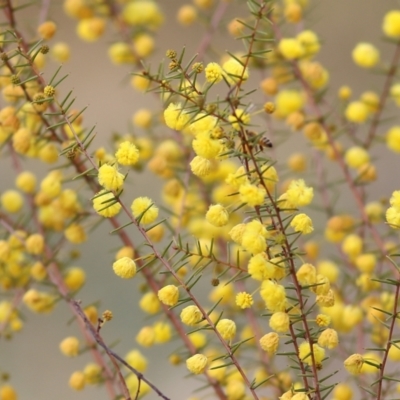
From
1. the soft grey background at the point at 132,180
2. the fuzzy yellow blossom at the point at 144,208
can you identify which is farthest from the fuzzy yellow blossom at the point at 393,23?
the fuzzy yellow blossom at the point at 144,208

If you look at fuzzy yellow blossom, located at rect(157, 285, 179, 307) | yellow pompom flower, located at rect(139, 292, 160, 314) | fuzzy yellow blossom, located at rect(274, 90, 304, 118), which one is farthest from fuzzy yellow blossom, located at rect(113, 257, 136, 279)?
fuzzy yellow blossom, located at rect(274, 90, 304, 118)

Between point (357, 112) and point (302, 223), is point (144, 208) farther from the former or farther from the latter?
point (357, 112)

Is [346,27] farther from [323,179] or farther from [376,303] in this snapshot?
[376,303]

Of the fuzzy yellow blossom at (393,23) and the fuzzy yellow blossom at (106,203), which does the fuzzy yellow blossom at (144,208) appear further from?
the fuzzy yellow blossom at (393,23)

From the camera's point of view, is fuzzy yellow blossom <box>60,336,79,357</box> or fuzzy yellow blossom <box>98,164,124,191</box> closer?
fuzzy yellow blossom <box>98,164,124,191</box>

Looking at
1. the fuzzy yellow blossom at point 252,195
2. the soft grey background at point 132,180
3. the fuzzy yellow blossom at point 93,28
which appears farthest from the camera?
the soft grey background at point 132,180

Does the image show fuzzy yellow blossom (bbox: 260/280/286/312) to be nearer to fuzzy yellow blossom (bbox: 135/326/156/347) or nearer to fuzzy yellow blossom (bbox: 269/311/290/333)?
fuzzy yellow blossom (bbox: 269/311/290/333)

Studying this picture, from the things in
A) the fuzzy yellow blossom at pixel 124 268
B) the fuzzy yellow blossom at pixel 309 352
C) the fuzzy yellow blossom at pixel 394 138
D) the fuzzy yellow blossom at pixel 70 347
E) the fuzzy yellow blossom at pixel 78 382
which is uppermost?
the fuzzy yellow blossom at pixel 394 138
